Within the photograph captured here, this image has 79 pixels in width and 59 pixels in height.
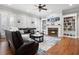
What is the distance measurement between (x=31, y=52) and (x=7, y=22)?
2.56 ft

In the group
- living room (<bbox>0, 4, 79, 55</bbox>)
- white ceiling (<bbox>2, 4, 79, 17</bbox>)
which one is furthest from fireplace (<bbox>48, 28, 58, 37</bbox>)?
white ceiling (<bbox>2, 4, 79, 17</bbox>)

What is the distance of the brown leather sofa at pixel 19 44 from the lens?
2.02 metres

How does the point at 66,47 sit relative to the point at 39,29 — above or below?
below

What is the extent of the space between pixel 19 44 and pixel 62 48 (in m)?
0.89

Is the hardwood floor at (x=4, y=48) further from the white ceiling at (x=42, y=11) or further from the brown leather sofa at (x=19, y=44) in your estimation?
the white ceiling at (x=42, y=11)

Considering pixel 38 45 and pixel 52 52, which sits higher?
pixel 38 45

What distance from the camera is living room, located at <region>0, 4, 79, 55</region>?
204cm

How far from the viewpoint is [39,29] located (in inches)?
85.8

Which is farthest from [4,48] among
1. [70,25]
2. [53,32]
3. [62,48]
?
[70,25]

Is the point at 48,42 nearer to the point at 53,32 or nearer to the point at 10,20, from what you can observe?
the point at 53,32

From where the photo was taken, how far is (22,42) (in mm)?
2094

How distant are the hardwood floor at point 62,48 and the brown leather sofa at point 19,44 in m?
0.12
